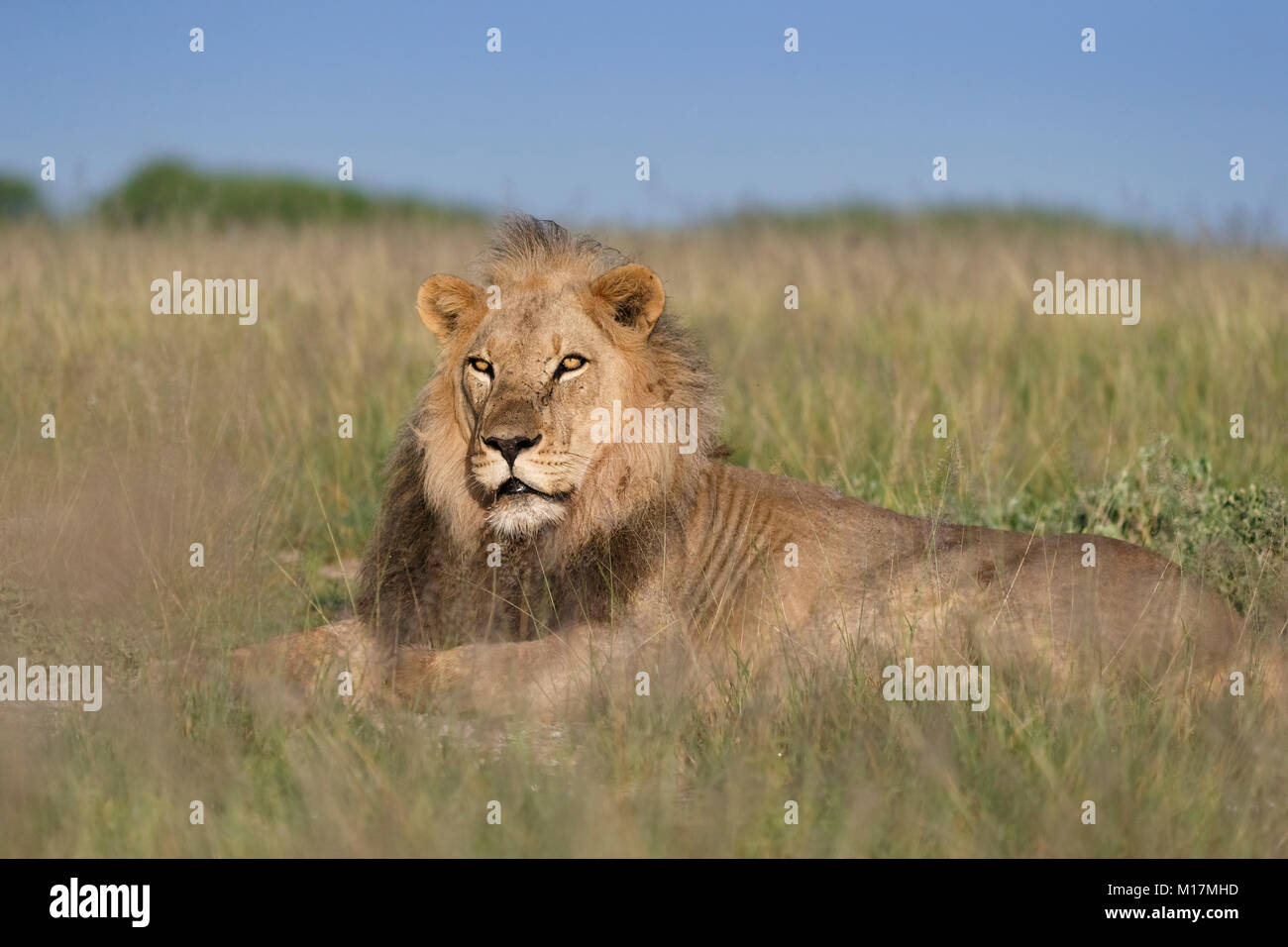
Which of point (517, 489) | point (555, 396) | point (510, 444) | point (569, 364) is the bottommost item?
point (517, 489)

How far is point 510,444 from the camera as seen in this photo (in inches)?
200

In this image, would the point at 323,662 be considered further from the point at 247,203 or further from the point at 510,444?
the point at 247,203

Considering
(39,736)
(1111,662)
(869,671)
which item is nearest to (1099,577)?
(1111,662)

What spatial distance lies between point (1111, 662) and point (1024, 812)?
1.35m

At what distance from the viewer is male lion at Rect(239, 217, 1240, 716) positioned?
519 centimetres

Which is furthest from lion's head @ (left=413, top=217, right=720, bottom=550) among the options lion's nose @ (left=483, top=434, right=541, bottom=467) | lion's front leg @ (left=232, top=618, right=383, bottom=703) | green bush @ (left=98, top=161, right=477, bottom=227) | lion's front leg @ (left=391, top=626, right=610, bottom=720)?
green bush @ (left=98, top=161, right=477, bottom=227)

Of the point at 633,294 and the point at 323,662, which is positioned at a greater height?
the point at 633,294

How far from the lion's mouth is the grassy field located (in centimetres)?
92

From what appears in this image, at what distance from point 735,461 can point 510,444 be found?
3.64 m

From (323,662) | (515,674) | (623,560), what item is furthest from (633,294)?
(323,662)

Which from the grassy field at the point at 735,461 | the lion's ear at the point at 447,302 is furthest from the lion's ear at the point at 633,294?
the grassy field at the point at 735,461
